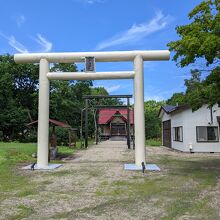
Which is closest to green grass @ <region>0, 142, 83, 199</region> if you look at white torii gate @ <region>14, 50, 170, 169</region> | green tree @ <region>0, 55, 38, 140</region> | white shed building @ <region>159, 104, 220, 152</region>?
white torii gate @ <region>14, 50, 170, 169</region>

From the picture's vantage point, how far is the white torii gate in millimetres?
11500

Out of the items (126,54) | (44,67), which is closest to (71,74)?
(44,67)

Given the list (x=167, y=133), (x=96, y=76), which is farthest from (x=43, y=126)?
(x=167, y=133)

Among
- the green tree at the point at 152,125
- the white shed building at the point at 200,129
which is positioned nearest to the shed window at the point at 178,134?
the white shed building at the point at 200,129

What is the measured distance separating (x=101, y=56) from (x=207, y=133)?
1120cm

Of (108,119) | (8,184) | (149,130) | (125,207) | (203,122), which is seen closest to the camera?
(125,207)

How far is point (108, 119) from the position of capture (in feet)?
141

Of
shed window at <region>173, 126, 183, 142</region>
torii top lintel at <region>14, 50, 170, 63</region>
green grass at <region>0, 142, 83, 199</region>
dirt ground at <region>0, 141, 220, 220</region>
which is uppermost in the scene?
torii top lintel at <region>14, 50, 170, 63</region>

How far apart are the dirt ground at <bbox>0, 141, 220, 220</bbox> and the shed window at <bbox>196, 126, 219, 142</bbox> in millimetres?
10036

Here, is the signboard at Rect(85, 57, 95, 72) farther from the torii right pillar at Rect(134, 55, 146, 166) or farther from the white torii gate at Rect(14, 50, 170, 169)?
the torii right pillar at Rect(134, 55, 146, 166)

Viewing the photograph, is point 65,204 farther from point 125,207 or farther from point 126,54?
point 126,54

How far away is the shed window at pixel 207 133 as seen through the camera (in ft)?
63.9

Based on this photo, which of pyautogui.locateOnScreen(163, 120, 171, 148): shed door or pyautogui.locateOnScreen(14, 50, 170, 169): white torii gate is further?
pyautogui.locateOnScreen(163, 120, 171, 148): shed door

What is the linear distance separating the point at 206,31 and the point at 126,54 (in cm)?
327
